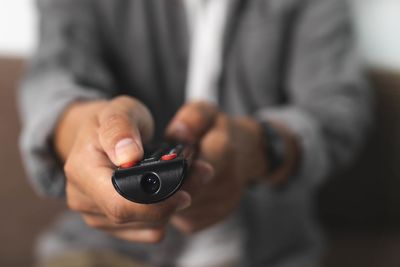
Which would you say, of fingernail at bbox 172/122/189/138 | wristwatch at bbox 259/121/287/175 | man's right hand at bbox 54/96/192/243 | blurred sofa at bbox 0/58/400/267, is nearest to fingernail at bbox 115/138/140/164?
man's right hand at bbox 54/96/192/243

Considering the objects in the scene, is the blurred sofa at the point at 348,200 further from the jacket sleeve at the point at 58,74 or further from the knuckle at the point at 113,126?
the knuckle at the point at 113,126

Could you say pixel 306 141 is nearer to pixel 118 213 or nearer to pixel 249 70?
pixel 249 70

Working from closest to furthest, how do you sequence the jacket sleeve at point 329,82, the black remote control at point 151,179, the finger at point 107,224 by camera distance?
the black remote control at point 151,179, the finger at point 107,224, the jacket sleeve at point 329,82

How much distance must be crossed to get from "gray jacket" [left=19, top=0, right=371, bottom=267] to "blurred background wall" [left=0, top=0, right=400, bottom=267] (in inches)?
4.1

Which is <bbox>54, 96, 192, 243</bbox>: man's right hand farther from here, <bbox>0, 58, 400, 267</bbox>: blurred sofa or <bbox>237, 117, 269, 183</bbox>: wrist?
<bbox>0, 58, 400, 267</bbox>: blurred sofa

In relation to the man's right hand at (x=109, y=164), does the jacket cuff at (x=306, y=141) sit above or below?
above

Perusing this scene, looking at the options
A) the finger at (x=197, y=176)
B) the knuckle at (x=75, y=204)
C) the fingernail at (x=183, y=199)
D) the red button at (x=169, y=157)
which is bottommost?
the fingernail at (x=183, y=199)

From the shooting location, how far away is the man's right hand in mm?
297

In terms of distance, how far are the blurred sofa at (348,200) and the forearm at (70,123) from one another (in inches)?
13.0

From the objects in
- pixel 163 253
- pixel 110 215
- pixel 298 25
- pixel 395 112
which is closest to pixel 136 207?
pixel 110 215

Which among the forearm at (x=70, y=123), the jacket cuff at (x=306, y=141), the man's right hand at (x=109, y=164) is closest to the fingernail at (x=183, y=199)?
the man's right hand at (x=109, y=164)

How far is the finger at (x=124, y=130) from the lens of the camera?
28cm

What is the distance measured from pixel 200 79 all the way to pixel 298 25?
0.50 ft

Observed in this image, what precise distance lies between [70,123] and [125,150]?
144 millimetres
